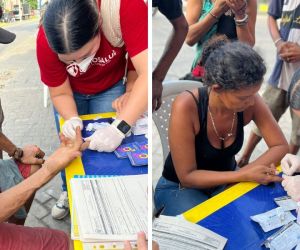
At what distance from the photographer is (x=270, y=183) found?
3.78ft

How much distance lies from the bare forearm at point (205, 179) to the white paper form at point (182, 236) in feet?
1.10

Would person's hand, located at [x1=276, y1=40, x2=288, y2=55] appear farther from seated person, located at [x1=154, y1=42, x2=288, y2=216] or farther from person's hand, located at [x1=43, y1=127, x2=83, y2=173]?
person's hand, located at [x1=43, y1=127, x2=83, y2=173]

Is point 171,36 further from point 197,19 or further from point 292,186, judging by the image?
point 292,186

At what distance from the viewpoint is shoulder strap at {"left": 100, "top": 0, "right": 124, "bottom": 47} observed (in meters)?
1.24

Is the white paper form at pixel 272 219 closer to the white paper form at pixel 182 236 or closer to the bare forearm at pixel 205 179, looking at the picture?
the white paper form at pixel 182 236

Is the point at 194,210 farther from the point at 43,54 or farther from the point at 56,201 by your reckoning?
the point at 56,201

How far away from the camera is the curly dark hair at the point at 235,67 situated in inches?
46.2

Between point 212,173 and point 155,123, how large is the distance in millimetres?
488

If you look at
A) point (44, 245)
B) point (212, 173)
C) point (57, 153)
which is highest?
point (57, 153)

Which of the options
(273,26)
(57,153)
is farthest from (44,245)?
(273,26)

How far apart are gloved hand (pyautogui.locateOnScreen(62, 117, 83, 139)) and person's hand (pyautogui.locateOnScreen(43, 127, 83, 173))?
74mm

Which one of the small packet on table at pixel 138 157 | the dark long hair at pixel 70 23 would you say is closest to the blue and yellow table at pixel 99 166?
the small packet on table at pixel 138 157

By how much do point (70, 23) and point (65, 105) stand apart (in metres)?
0.44

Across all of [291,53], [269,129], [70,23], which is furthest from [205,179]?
[291,53]
